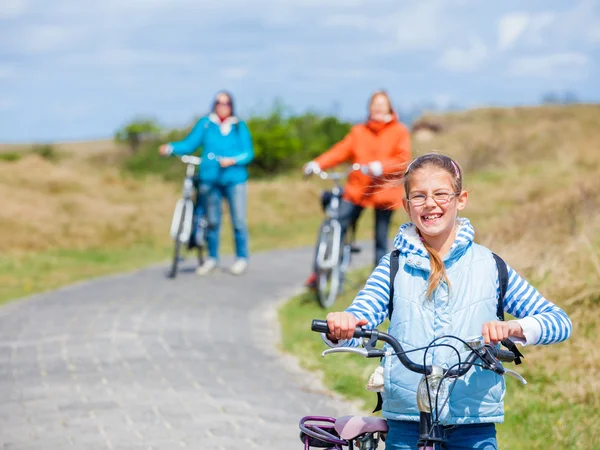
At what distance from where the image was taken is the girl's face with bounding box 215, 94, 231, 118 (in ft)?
40.2

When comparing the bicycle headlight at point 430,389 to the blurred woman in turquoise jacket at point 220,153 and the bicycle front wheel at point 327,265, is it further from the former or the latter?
the blurred woman in turquoise jacket at point 220,153

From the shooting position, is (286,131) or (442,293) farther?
(286,131)

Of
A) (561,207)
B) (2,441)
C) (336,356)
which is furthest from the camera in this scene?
(561,207)

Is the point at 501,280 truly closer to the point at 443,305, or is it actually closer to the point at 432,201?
the point at 443,305

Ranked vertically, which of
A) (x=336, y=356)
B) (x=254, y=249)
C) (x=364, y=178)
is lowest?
(x=254, y=249)

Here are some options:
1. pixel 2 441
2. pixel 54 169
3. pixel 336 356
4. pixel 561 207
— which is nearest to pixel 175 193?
pixel 54 169

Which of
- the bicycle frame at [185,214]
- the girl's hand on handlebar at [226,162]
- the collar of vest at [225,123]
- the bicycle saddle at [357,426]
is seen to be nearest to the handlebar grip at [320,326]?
the bicycle saddle at [357,426]

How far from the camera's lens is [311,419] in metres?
3.47

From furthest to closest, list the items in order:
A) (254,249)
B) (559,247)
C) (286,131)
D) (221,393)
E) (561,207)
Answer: (286,131) → (254,249) → (561,207) → (559,247) → (221,393)

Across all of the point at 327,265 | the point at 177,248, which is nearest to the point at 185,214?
the point at 177,248

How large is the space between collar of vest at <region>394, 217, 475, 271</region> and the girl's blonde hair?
0.02 metres

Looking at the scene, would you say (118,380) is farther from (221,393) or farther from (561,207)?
(561,207)

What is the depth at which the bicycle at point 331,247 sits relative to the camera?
32.4 feet

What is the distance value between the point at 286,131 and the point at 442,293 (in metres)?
26.3
